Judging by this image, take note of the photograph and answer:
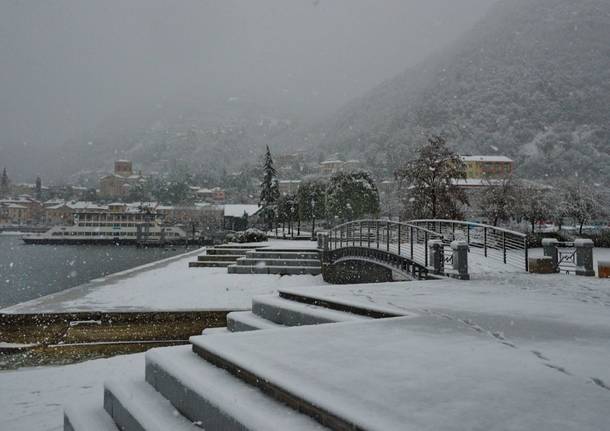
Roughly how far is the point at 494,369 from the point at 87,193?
196230mm

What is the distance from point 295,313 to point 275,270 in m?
16.9

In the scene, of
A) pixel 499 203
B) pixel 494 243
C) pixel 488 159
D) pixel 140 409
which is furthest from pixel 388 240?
pixel 488 159

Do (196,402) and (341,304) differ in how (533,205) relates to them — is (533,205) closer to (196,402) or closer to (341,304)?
(341,304)

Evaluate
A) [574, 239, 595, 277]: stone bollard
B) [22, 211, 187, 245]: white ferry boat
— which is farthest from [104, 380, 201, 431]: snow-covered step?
[22, 211, 187, 245]: white ferry boat

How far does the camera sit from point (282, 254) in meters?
25.5

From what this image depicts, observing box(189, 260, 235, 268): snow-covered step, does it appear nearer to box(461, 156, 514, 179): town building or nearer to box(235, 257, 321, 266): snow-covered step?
box(235, 257, 321, 266): snow-covered step

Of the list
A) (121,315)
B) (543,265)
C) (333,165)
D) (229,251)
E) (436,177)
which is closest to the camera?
(543,265)

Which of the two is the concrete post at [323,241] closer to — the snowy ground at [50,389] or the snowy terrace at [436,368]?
the snowy ground at [50,389]

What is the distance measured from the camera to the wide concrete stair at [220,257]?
87.1 ft

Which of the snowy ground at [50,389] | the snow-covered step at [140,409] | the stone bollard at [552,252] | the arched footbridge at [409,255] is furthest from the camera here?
the arched footbridge at [409,255]

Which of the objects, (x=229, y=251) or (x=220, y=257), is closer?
(x=220, y=257)

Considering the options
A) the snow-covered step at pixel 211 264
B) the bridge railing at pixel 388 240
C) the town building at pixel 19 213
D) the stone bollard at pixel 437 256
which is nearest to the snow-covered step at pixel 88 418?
the stone bollard at pixel 437 256

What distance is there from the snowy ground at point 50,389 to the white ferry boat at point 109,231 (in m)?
96.3

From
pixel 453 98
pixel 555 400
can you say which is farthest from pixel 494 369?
pixel 453 98
